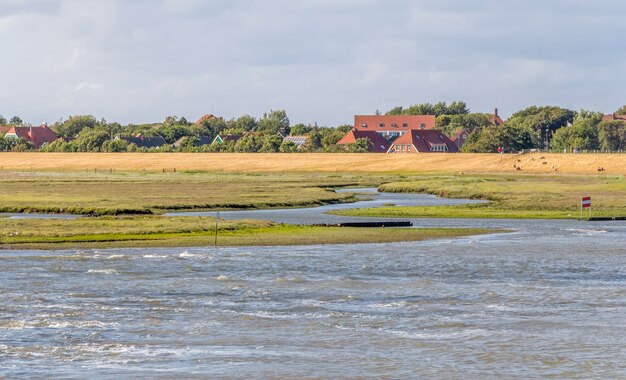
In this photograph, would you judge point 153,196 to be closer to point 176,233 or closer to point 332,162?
point 176,233

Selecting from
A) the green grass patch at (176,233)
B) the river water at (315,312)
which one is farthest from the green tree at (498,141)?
the river water at (315,312)

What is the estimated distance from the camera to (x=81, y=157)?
18662 cm

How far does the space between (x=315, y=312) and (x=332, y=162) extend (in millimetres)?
133485

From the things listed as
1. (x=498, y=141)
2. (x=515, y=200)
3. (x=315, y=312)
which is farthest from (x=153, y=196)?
(x=498, y=141)

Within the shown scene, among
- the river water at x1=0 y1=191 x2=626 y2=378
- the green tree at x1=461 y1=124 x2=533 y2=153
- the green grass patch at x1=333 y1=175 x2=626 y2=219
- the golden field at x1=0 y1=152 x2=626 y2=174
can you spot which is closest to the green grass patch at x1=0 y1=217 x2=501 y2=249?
the river water at x1=0 y1=191 x2=626 y2=378

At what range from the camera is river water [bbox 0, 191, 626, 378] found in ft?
82.9

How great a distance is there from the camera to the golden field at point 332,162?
137375 millimetres

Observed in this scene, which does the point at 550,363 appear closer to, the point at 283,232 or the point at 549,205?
the point at 283,232

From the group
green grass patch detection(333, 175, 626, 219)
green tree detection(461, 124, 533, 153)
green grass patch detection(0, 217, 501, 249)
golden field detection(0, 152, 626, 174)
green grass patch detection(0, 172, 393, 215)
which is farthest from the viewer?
green tree detection(461, 124, 533, 153)

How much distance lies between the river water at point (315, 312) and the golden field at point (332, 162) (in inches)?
3550

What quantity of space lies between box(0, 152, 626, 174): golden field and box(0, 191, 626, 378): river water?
90.2 metres

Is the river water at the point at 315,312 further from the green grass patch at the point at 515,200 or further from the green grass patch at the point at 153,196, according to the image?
the green grass patch at the point at 153,196

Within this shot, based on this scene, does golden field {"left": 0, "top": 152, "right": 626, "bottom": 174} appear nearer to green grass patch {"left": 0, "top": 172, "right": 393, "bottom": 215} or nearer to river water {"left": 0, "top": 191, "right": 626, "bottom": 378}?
green grass patch {"left": 0, "top": 172, "right": 393, "bottom": 215}

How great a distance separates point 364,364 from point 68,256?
20.9 m
